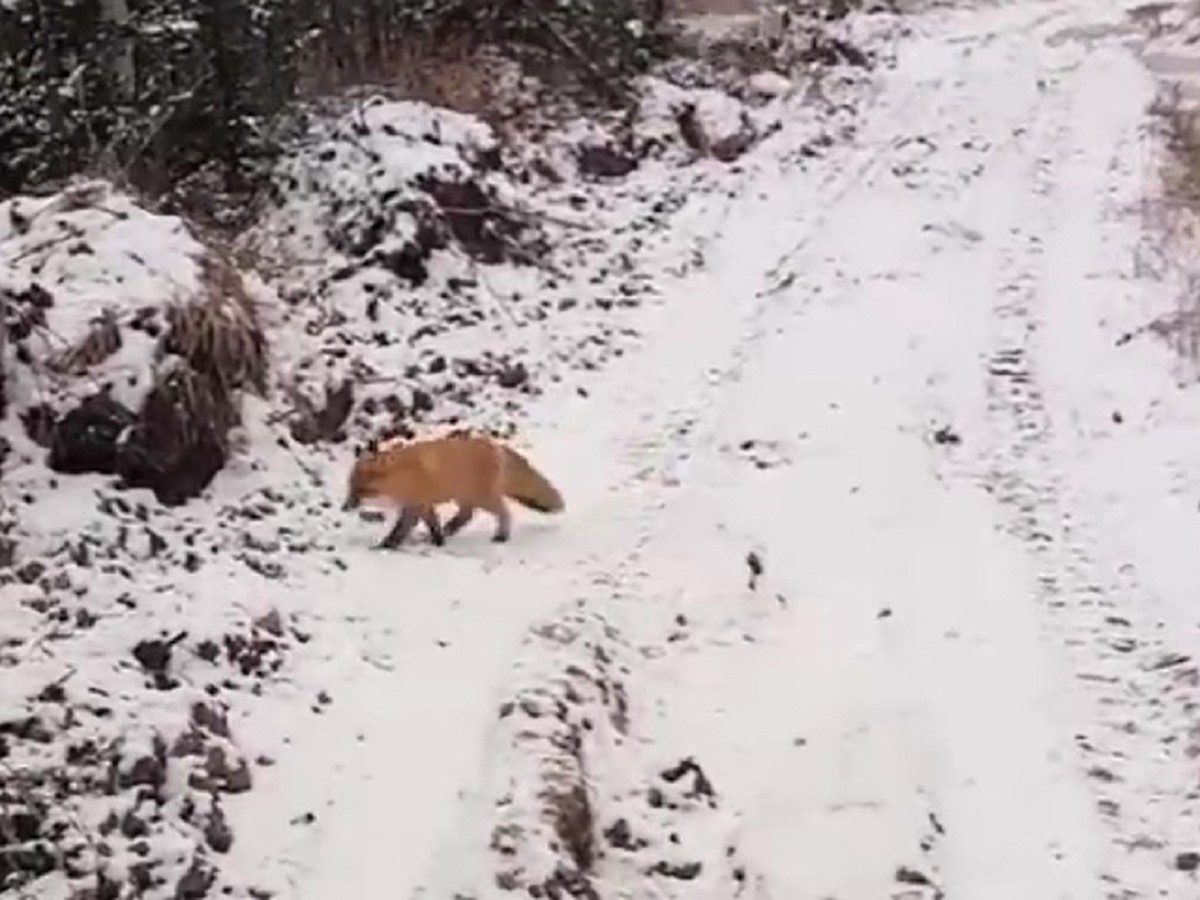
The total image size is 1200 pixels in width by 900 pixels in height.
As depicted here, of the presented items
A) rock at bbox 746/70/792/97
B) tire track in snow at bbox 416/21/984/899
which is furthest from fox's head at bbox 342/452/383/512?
rock at bbox 746/70/792/97

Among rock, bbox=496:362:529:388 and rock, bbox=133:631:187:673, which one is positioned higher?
rock, bbox=133:631:187:673

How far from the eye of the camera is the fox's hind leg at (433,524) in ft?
27.1

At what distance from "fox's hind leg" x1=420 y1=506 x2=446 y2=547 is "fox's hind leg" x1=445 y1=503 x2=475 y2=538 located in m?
0.07

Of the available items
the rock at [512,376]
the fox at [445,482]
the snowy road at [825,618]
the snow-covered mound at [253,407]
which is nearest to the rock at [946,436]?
the snowy road at [825,618]

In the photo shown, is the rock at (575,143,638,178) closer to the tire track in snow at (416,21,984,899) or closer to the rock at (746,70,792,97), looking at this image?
the tire track in snow at (416,21,984,899)

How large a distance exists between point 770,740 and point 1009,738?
85 centimetres

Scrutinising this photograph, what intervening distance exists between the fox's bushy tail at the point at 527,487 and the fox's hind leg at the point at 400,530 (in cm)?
42

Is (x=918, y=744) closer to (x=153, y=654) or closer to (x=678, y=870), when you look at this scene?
(x=678, y=870)

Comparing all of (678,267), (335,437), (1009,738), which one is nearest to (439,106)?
(678,267)

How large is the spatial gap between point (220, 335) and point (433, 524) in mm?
1296

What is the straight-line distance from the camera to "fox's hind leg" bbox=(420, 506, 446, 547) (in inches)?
326

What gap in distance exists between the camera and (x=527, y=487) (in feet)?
27.6

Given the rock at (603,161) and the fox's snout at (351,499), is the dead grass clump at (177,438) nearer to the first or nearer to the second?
the fox's snout at (351,499)

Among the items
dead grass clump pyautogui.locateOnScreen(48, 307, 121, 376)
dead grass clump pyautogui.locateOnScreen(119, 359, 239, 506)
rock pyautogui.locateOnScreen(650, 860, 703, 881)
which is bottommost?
rock pyautogui.locateOnScreen(650, 860, 703, 881)
